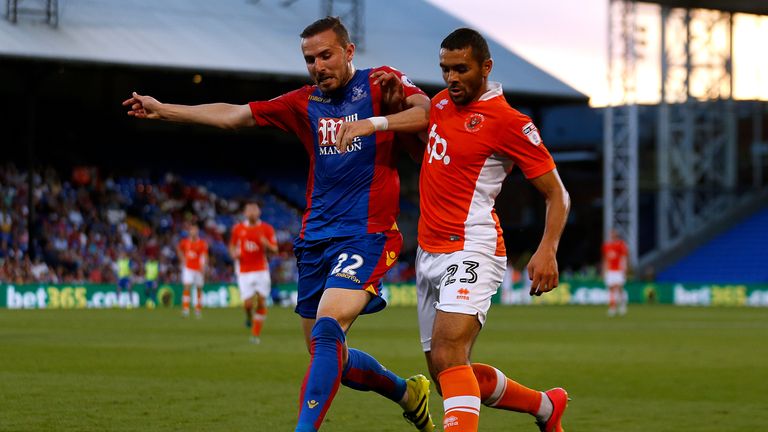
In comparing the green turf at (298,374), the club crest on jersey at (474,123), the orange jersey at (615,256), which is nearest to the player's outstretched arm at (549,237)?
the club crest on jersey at (474,123)

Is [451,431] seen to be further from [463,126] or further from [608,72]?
[608,72]

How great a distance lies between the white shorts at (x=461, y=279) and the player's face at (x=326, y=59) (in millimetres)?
1174

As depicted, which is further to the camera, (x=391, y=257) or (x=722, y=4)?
(x=722, y=4)

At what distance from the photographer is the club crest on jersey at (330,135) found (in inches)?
316

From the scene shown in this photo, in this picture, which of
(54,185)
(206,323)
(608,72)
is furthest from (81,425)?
(608,72)

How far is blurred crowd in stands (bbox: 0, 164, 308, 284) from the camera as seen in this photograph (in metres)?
38.6

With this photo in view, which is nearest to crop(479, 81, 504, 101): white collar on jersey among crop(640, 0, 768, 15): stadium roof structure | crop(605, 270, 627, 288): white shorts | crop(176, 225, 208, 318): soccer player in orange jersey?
A: crop(176, 225, 208, 318): soccer player in orange jersey

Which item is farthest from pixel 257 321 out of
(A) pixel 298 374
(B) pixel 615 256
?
(B) pixel 615 256

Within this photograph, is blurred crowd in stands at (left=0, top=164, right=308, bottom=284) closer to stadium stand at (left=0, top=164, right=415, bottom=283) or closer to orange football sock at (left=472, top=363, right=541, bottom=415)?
stadium stand at (left=0, top=164, right=415, bottom=283)

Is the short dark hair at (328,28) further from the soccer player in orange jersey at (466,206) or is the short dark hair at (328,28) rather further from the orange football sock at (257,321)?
the orange football sock at (257,321)

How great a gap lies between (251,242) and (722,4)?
1241 inches

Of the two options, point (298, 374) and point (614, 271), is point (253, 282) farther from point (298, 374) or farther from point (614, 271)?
point (614, 271)

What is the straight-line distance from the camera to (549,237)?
7285 mm

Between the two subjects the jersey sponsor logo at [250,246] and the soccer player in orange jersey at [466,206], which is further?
the jersey sponsor logo at [250,246]
